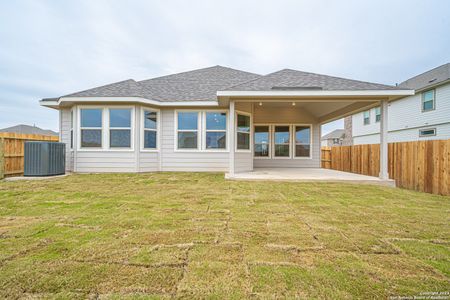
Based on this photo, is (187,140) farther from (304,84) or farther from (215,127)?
(304,84)

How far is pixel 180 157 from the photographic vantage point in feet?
27.9

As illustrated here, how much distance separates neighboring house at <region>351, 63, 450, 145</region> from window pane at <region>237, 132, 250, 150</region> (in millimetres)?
10131

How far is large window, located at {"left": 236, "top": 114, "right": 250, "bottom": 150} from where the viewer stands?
310 inches

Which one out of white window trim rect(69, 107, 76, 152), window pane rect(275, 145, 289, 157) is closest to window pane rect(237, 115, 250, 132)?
window pane rect(275, 145, 289, 157)

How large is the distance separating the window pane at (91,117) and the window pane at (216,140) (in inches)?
166

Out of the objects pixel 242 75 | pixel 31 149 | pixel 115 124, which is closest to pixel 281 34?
pixel 242 75

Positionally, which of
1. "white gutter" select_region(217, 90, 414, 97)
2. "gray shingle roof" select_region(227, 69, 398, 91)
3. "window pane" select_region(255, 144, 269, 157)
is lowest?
"window pane" select_region(255, 144, 269, 157)

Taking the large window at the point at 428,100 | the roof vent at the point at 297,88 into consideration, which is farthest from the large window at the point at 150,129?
the large window at the point at 428,100

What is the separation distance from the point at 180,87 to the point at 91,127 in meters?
4.13

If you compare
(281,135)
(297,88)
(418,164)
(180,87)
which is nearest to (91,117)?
(180,87)

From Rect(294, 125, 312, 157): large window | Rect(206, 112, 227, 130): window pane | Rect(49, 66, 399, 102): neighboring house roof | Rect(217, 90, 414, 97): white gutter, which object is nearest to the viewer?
Result: Rect(217, 90, 414, 97): white gutter

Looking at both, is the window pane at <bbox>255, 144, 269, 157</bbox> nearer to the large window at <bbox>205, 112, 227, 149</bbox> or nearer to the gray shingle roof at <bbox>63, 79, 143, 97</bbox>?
the large window at <bbox>205, 112, 227, 149</bbox>

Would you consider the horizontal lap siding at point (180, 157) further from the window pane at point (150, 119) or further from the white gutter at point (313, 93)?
the white gutter at point (313, 93)

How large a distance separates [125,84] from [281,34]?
11353 millimetres
